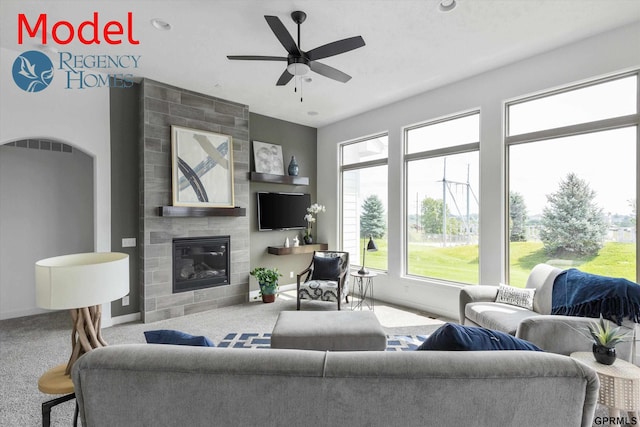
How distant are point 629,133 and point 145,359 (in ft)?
13.9

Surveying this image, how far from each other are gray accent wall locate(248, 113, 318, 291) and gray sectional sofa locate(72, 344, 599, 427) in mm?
4074

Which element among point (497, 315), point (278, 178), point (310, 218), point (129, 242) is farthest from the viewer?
point (310, 218)

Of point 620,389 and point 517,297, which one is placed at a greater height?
point 517,297

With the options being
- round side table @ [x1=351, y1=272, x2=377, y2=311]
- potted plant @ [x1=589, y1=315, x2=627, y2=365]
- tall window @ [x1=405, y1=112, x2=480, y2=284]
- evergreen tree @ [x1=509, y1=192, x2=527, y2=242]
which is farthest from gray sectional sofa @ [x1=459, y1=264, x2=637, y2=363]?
round side table @ [x1=351, y1=272, x2=377, y2=311]

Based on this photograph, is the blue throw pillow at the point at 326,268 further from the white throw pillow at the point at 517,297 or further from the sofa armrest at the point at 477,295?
the white throw pillow at the point at 517,297

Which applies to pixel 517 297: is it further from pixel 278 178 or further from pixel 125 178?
pixel 125 178

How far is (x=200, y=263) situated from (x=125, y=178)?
151cm

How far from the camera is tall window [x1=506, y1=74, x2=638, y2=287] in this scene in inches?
115

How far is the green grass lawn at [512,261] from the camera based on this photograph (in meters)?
2.96

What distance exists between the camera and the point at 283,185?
5.64 metres

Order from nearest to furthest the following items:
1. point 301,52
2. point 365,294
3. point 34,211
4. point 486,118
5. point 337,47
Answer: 1. point 337,47
2. point 301,52
3. point 486,118
4. point 34,211
5. point 365,294

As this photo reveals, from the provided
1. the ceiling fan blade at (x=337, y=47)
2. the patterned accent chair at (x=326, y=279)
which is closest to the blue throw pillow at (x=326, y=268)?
the patterned accent chair at (x=326, y=279)

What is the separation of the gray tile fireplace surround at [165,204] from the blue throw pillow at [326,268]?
132 centimetres

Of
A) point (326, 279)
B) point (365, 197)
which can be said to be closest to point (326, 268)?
point (326, 279)
